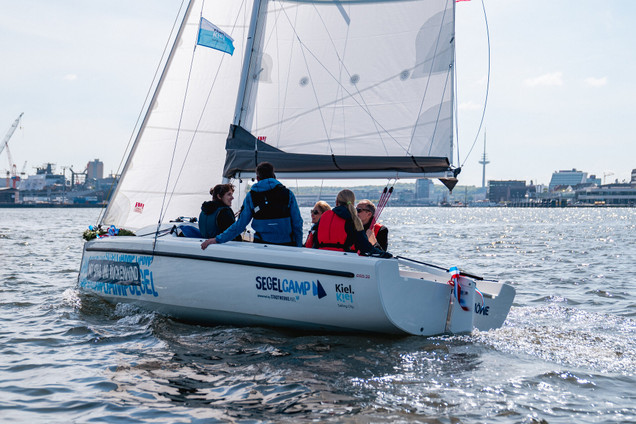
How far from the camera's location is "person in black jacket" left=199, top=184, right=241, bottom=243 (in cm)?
729

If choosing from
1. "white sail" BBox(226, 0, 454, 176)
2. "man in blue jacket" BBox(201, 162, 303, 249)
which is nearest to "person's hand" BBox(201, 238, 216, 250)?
"man in blue jacket" BBox(201, 162, 303, 249)

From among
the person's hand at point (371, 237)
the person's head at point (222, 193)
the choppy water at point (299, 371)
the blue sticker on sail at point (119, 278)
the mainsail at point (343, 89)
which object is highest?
the mainsail at point (343, 89)

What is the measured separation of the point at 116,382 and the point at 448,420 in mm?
2709

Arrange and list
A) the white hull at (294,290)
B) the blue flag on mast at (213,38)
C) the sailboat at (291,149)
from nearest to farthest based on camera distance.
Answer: the white hull at (294,290) → the sailboat at (291,149) → the blue flag on mast at (213,38)

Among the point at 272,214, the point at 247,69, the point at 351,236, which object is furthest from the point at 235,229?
the point at 247,69

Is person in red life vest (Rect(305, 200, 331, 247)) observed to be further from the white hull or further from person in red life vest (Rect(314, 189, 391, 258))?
the white hull

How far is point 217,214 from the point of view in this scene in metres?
7.30

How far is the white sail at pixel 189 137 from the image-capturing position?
938 centimetres

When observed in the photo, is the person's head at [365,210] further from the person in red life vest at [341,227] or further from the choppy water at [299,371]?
the choppy water at [299,371]

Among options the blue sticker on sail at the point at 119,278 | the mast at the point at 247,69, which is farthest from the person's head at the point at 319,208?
the blue sticker on sail at the point at 119,278

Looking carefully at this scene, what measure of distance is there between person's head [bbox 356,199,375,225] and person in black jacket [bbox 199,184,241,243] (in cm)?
145

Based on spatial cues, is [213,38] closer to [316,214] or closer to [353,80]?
[353,80]

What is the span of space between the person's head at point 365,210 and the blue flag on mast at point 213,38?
10.7 feet

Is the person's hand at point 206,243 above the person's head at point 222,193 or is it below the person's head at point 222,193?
below
